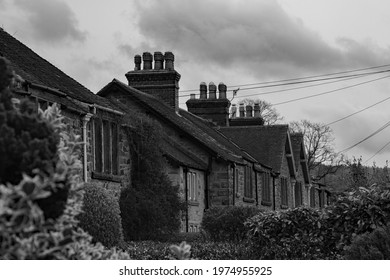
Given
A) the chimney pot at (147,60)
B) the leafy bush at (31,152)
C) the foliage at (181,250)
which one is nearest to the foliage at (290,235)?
the foliage at (181,250)

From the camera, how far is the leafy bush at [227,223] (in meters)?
24.5

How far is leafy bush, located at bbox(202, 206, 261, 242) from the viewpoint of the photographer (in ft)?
80.4

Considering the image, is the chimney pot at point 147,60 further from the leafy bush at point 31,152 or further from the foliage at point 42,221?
the leafy bush at point 31,152

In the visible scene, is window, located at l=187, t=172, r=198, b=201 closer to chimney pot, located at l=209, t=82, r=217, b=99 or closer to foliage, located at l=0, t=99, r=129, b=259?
chimney pot, located at l=209, t=82, r=217, b=99

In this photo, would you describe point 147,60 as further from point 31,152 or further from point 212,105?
point 31,152

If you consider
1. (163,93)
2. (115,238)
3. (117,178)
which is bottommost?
(115,238)

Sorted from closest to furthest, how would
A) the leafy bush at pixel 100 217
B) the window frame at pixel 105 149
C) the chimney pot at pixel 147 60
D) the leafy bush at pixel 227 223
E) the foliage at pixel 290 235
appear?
the foliage at pixel 290 235 → the leafy bush at pixel 100 217 → the leafy bush at pixel 227 223 → the window frame at pixel 105 149 → the chimney pot at pixel 147 60

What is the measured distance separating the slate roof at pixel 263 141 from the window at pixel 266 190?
1237 millimetres

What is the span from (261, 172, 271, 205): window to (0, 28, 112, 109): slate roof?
59.3 feet

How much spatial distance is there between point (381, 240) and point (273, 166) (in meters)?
34.7

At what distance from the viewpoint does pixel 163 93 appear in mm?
39156

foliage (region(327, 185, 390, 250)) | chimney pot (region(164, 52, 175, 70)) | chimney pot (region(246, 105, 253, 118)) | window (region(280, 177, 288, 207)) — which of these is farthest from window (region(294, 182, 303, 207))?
foliage (region(327, 185, 390, 250))
